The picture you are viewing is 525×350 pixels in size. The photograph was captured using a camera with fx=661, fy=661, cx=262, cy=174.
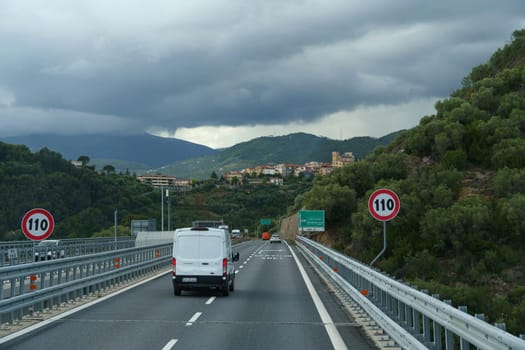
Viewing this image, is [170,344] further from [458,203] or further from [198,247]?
[458,203]

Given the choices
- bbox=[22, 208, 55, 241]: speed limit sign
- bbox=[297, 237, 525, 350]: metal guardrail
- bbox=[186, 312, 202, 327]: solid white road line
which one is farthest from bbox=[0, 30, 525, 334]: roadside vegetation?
bbox=[22, 208, 55, 241]: speed limit sign

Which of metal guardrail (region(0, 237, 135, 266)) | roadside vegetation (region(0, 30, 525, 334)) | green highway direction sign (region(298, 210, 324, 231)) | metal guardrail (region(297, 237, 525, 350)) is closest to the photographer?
metal guardrail (region(297, 237, 525, 350))

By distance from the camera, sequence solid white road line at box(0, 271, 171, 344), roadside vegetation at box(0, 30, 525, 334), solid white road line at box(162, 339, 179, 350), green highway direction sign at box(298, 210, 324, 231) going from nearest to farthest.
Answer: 1. solid white road line at box(162, 339, 179, 350)
2. solid white road line at box(0, 271, 171, 344)
3. roadside vegetation at box(0, 30, 525, 334)
4. green highway direction sign at box(298, 210, 324, 231)

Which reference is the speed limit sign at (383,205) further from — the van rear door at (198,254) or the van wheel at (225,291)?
the van wheel at (225,291)

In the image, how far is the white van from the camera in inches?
765

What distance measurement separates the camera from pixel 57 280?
60.4ft

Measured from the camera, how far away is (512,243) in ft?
164

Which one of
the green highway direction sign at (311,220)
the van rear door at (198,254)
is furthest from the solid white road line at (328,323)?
the green highway direction sign at (311,220)

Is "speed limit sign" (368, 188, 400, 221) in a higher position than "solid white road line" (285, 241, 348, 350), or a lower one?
higher

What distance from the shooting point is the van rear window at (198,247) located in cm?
1972

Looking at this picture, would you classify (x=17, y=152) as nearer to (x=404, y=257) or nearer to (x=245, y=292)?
(x=404, y=257)

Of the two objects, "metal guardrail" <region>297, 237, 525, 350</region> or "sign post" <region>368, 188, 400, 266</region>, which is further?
"sign post" <region>368, 188, 400, 266</region>

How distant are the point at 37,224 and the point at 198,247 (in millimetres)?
4643

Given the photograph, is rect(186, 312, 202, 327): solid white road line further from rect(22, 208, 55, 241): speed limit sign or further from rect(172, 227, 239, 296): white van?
A: rect(22, 208, 55, 241): speed limit sign
